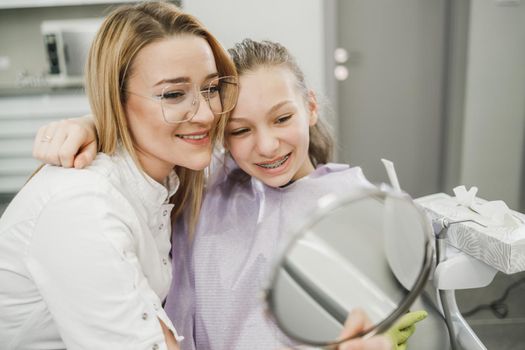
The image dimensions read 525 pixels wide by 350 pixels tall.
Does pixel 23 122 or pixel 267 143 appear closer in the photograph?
pixel 267 143

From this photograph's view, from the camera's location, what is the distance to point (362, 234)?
56 centimetres

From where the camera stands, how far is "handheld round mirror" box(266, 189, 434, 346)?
0.50 metres

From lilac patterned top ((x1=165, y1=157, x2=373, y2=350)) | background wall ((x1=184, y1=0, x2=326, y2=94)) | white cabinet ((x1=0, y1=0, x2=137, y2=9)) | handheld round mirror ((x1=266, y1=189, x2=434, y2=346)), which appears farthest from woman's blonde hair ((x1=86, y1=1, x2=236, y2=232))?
white cabinet ((x1=0, y1=0, x2=137, y2=9))

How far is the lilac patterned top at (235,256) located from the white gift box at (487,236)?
0.21m

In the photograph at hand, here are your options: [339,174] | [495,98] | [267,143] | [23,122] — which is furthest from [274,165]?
[23,122]

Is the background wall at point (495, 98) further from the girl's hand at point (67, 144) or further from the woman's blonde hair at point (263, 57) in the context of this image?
the girl's hand at point (67, 144)

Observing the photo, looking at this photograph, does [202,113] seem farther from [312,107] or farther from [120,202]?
[312,107]

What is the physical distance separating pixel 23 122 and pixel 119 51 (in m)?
2.55

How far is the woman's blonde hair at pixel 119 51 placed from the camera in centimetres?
89

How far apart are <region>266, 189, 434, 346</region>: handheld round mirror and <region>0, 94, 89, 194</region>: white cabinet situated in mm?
2768

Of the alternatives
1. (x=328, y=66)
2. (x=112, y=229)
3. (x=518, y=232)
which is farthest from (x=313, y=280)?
(x=328, y=66)

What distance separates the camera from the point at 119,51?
879 millimetres

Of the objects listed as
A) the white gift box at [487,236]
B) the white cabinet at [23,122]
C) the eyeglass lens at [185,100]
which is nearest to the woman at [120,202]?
the eyeglass lens at [185,100]

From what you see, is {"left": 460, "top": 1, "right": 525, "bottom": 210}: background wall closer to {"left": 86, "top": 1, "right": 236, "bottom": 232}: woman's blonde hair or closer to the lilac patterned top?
the lilac patterned top
